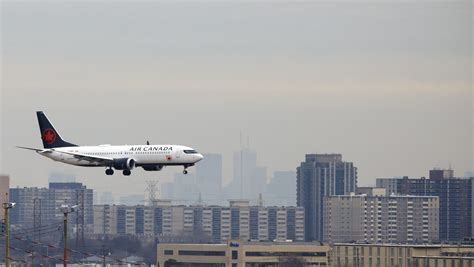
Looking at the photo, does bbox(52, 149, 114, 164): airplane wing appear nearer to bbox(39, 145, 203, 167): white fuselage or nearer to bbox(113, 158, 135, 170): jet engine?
bbox(39, 145, 203, 167): white fuselage

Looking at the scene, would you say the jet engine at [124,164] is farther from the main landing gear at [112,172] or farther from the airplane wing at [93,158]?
the airplane wing at [93,158]

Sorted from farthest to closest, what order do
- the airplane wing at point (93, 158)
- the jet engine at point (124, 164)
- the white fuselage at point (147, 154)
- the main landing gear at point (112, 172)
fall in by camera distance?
1. the airplane wing at point (93, 158)
2. the jet engine at point (124, 164)
3. the white fuselage at point (147, 154)
4. the main landing gear at point (112, 172)

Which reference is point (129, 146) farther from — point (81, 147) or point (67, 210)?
point (67, 210)

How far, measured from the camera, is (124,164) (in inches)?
7333

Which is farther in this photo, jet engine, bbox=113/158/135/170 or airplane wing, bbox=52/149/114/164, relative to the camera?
airplane wing, bbox=52/149/114/164

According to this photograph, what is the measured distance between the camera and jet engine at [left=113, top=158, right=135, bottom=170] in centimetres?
18600

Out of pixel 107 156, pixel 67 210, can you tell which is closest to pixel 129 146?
pixel 107 156

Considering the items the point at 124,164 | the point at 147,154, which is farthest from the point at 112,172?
the point at 147,154

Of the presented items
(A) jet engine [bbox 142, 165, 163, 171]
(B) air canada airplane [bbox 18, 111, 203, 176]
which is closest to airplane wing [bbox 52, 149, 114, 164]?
(B) air canada airplane [bbox 18, 111, 203, 176]

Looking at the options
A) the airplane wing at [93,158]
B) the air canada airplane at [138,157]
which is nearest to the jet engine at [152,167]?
the air canada airplane at [138,157]

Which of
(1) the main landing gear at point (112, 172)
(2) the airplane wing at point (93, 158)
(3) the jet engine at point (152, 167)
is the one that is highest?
(2) the airplane wing at point (93, 158)

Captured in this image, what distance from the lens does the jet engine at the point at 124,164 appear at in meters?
186

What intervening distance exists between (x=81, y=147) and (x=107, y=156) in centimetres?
779

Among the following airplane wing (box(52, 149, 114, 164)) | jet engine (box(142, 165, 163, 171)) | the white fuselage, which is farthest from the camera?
airplane wing (box(52, 149, 114, 164))
